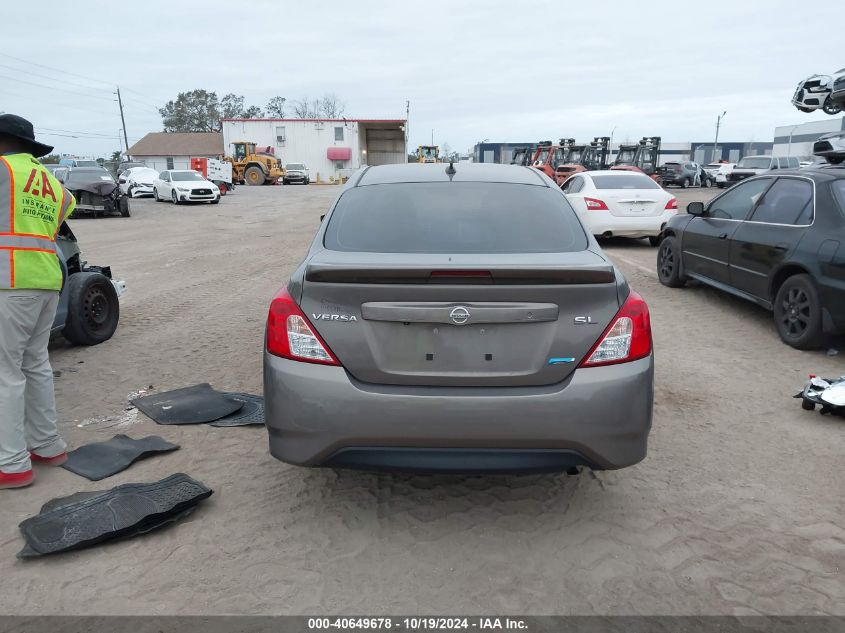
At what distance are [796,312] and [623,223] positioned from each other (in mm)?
6408

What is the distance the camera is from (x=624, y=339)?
2.87 meters

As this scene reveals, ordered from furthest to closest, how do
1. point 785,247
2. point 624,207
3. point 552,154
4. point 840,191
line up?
point 552,154, point 624,207, point 785,247, point 840,191

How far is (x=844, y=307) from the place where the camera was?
17.7ft

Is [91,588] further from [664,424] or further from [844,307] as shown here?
[844,307]

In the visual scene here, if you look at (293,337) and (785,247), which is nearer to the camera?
(293,337)

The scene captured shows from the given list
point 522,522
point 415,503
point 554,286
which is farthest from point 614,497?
point 554,286

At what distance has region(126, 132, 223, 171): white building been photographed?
255 feet

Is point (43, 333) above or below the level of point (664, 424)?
above

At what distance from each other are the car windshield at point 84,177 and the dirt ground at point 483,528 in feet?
61.5

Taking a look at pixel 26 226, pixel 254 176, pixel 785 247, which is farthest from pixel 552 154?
pixel 26 226

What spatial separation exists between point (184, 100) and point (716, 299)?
10696cm

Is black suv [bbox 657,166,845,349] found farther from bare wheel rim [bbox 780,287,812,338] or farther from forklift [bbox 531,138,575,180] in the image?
forklift [bbox 531,138,575,180]

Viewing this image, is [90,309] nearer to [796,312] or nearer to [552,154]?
[796,312]

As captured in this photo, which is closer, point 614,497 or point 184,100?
point 614,497
